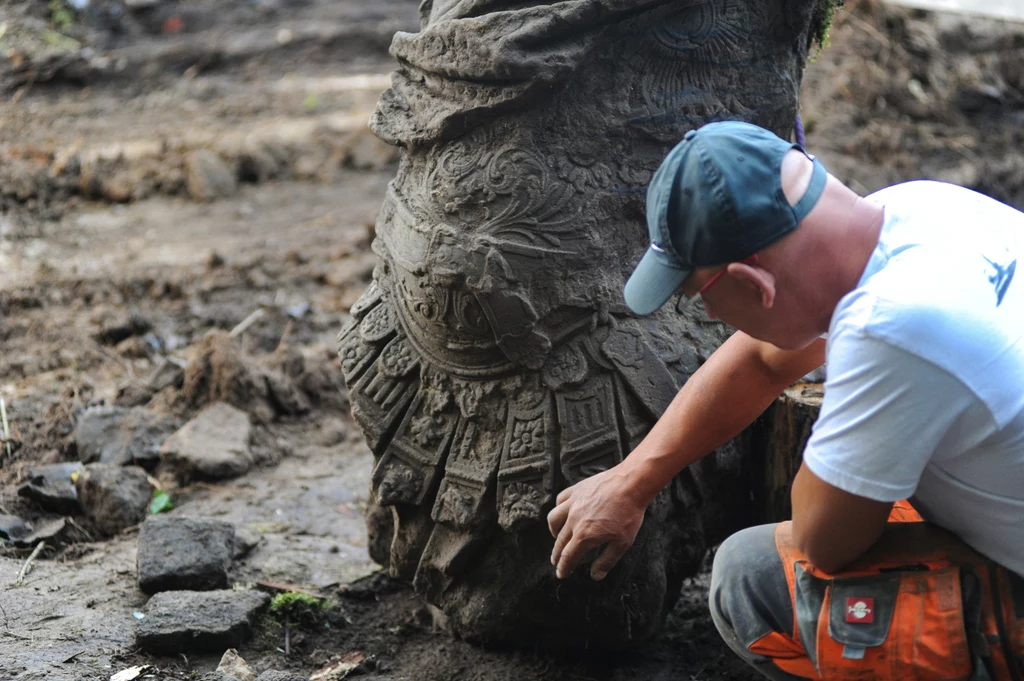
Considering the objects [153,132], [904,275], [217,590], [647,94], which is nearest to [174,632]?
[217,590]

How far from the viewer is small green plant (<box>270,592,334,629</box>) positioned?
123 inches

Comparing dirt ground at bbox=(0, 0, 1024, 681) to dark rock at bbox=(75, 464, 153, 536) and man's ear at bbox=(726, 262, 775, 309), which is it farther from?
man's ear at bbox=(726, 262, 775, 309)

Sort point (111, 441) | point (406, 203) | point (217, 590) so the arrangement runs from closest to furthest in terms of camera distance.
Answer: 1. point (406, 203)
2. point (217, 590)
3. point (111, 441)

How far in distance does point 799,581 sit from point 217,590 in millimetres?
1740

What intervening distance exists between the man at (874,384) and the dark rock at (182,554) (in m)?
1.62

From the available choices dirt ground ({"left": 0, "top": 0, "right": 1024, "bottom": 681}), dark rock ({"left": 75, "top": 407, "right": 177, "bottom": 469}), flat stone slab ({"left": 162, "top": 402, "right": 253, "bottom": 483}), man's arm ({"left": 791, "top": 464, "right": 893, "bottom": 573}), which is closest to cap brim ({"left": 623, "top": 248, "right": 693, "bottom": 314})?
man's arm ({"left": 791, "top": 464, "right": 893, "bottom": 573})

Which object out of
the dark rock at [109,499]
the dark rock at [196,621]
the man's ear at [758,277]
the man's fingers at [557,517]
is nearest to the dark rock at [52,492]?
the dark rock at [109,499]

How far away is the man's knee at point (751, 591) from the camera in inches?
88.3

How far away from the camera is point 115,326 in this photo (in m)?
4.90

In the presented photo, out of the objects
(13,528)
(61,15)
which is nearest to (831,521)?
(13,528)

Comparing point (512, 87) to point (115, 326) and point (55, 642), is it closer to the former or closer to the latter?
point (55, 642)

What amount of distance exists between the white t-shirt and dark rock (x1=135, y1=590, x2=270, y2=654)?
5.77ft

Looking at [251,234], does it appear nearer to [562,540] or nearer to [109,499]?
[109,499]

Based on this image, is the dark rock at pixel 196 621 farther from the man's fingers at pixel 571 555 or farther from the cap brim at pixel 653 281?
the cap brim at pixel 653 281
